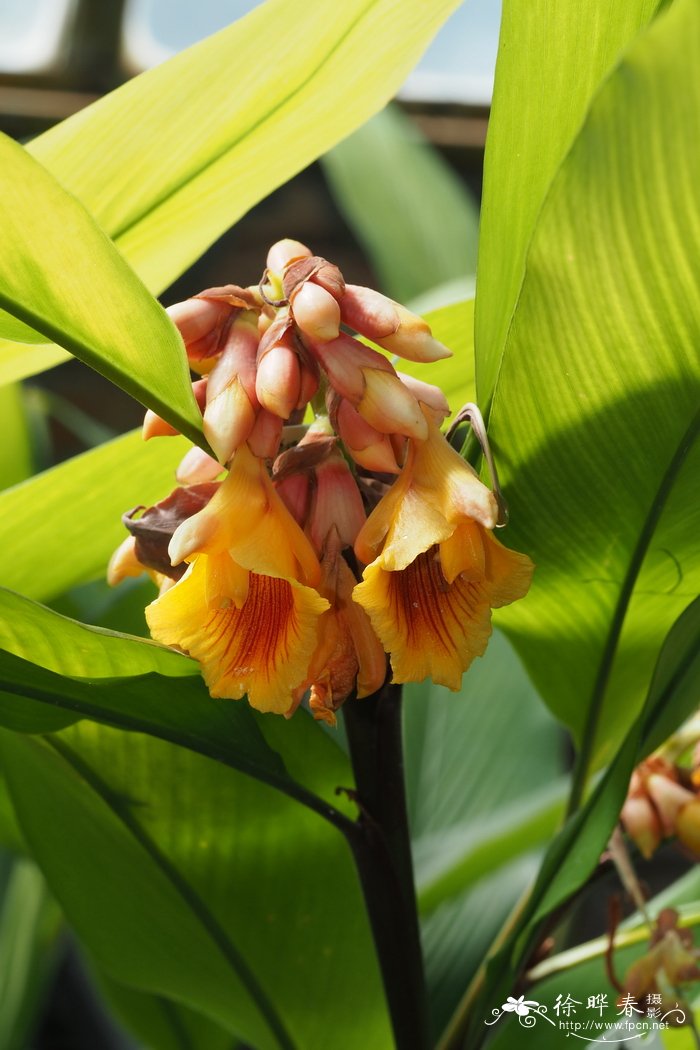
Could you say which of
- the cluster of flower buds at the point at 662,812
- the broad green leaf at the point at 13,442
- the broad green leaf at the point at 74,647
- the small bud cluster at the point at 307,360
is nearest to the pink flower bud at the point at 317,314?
the small bud cluster at the point at 307,360

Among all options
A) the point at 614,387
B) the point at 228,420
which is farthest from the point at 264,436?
the point at 614,387

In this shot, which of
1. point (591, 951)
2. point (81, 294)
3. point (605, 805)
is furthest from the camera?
point (591, 951)

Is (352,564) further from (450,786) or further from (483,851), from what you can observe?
(450,786)

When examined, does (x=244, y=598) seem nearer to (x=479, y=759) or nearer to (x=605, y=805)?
(x=605, y=805)

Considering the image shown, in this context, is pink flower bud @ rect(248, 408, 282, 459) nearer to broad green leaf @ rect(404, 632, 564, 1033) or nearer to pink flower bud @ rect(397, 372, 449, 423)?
pink flower bud @ rect(397, 372, 449, 423)

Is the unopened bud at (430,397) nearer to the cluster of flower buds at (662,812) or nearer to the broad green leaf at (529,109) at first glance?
the broad green leaf at (529,109)

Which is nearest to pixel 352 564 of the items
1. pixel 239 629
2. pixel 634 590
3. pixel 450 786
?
pixel 239 629

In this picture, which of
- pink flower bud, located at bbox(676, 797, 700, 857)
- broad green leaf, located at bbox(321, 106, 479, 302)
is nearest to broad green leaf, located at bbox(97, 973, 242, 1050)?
pink flower bud, located at bbox(676, 797, 700, 857)
